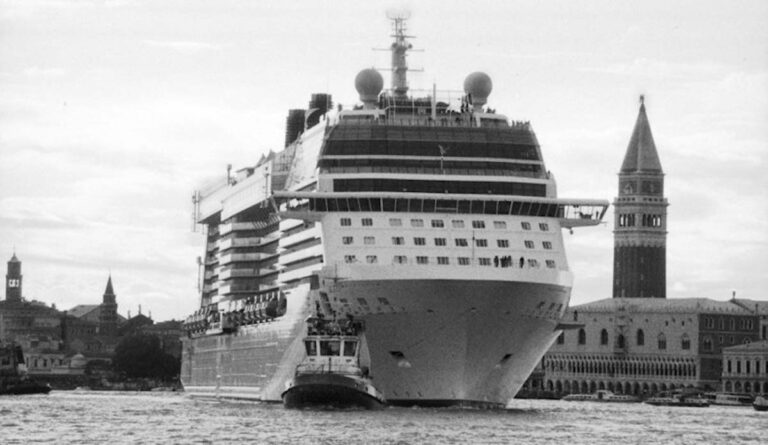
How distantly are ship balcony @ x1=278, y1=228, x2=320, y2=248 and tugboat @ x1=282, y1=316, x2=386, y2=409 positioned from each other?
4.31m

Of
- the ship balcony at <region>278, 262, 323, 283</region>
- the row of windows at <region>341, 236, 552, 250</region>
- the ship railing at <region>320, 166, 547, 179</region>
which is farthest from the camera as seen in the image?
the ship balcony at <region>278, 262, 323, 283</region>

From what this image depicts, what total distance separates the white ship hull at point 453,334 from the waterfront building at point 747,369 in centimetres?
10748

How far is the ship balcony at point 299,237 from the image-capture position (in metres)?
91.8

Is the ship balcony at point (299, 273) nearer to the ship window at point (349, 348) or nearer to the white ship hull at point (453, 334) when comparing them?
the white ship hull at point (453, 334)

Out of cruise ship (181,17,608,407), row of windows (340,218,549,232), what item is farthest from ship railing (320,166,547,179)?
row of windows (340,218,549,232)

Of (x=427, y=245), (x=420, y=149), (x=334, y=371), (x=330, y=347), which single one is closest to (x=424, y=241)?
(x=427, y=245)

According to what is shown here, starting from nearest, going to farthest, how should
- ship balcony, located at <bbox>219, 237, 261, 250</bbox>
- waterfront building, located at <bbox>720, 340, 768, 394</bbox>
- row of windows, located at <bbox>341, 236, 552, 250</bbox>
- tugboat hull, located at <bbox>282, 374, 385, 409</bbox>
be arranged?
tugboat hull, located at <bbox>282, 374, 385, 409</bbox> < row of windows, located at <bbox>341, 236, 552, 250</bbox> < ship balcony, located at <bbox>219, 237, 261, 250</bbox> < waterfront building, located at <bbox>720, 340, 768, 394</bbox>

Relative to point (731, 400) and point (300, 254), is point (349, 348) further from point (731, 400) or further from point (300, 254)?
point (731, 400)

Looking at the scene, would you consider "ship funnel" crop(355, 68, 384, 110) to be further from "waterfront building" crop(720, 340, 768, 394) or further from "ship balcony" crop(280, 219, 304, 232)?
"waterfront building" crop(720, 340, 768, 394)

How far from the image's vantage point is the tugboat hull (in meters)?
86.4

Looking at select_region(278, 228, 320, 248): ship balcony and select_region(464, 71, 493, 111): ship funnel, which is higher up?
select_region(464, 71, 493, 111): ship funnel

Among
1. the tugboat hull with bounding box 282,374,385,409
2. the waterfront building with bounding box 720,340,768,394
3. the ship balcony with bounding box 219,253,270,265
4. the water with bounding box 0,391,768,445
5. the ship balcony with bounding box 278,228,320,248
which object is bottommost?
the water with bounding box 0,391,768,445

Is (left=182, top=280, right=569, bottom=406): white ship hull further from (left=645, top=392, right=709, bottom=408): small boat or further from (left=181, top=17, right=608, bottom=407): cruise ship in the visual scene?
(left=645, top=392, right=709, bottom=408): small boat

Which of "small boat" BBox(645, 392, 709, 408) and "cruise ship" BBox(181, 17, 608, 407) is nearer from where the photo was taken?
"cruise ship" BBox(181, 17, 608, 407)
